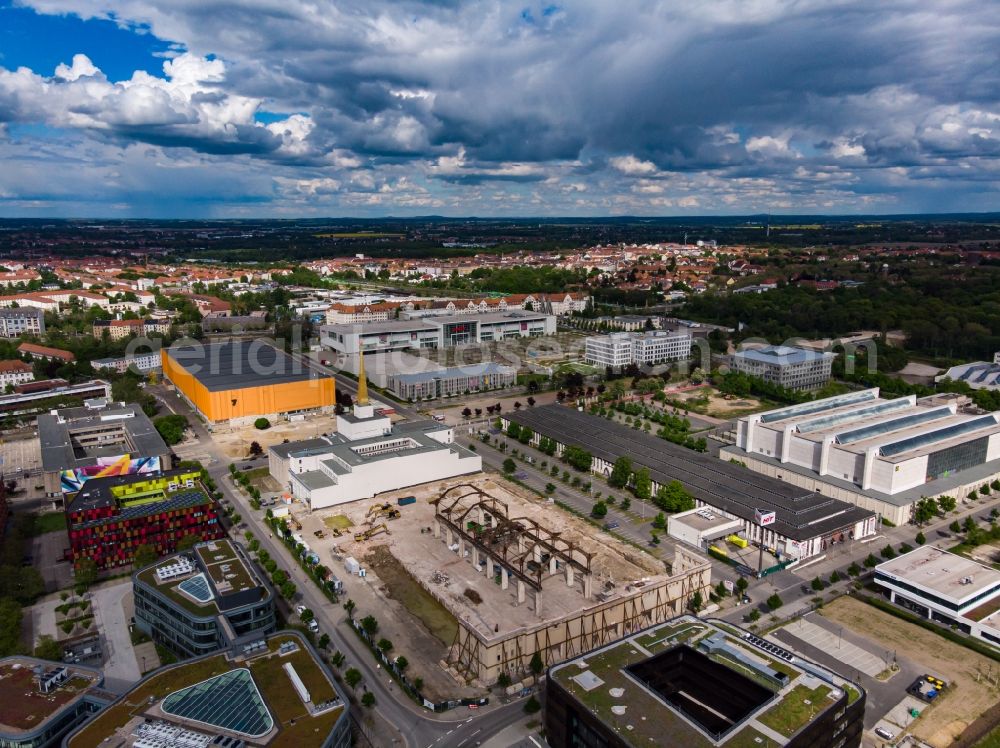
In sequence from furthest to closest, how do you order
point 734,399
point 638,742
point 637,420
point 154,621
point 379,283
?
point 379,283
point 734,399
point 637,420
point 154,621
point 638,742

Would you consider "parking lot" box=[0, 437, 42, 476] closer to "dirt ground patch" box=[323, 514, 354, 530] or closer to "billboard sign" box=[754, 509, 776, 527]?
"dirt ground patch" box=[323, 514, 354, 530]

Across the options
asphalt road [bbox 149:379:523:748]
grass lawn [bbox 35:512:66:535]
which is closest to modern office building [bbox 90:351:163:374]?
grass lawn [bbox 35:512:66:535]

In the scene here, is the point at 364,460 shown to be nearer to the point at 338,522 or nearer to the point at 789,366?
the point at 338,522

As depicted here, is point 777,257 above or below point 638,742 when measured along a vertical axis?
above

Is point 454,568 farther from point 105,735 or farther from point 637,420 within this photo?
point 637,420

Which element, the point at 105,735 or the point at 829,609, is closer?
the point at 105,735

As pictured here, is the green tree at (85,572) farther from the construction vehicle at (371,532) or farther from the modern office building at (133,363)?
the modern office building at (133,363)

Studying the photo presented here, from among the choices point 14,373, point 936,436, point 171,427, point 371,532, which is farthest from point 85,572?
point 936,436

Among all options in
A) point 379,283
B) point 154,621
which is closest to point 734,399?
point 154,621
